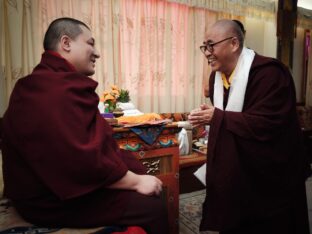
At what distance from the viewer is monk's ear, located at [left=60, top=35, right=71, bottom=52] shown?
1.19 m

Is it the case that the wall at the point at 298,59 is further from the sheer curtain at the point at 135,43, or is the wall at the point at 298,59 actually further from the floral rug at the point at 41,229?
the floral rug at the point at 41,229

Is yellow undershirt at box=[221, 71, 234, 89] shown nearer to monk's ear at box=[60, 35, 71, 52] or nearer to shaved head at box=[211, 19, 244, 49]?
shaved head at box=[211, 19, 244, 49]

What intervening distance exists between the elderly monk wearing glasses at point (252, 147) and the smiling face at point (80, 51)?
60 cm

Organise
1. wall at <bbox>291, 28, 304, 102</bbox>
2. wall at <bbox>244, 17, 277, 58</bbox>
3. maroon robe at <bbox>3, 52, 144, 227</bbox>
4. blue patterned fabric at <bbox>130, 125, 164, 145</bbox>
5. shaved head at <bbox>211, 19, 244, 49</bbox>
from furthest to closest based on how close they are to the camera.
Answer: wall at <bbox>291, 28, 304, 102</bbox> < wall at <bbox>244, 17, 277, 58</bbox> < blue patterned fabric at <bbox>130, 125, 164, 145</bbox> < shaved head at <bbox>211, 19, 244, 49</bbox> < maroon robe at <bbox>3, 52, 144, 227</bbox>

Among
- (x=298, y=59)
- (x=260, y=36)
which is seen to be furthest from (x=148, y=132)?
(x=298, y=59)

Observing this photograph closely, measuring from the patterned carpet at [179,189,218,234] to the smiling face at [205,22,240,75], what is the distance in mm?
1303

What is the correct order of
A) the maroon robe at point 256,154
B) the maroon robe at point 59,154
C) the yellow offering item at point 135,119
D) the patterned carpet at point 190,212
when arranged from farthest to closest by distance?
the patterned carpet at point 190,212, the yellow offering item at point 135,119, the maroon robe at point 256,154, the maroon robe at point 59,154

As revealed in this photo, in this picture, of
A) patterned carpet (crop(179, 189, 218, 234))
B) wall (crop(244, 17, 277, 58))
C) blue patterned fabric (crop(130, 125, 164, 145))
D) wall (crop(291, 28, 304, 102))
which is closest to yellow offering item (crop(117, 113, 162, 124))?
blue patterned fabric (crop(130, 125, 164, 145))

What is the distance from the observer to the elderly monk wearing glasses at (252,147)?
134 cm

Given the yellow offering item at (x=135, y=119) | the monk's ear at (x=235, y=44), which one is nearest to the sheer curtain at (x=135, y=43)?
the yellow offering item at (x=135, y=119)

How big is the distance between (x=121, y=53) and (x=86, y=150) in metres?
2.27

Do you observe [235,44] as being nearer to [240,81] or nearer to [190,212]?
[240,81]

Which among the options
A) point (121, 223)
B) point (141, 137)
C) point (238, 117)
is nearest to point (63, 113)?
point (121, 223)

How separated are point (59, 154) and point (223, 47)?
1062mm
